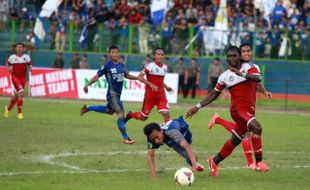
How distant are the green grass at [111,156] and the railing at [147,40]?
10.6 metres

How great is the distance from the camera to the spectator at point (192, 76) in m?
38.1

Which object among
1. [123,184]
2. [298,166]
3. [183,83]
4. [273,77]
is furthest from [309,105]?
[123,184]

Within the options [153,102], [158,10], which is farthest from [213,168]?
[158,10]

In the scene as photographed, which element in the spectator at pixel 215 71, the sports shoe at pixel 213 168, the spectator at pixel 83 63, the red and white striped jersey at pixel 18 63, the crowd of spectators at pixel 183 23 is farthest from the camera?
the spectator at pixel 83 63

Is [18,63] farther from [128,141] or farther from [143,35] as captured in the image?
[143,35]

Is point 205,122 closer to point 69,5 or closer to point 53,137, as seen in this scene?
point 53,137

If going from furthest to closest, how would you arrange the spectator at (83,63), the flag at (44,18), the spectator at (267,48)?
1. the flag at (44,18)
2. the spectator at (83,63)
3. the spectator at (267,48)

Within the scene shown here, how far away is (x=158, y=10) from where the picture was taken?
133ft

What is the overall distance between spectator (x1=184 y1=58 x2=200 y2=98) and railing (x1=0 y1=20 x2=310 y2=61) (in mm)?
1704

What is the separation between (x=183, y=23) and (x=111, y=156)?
2338cm

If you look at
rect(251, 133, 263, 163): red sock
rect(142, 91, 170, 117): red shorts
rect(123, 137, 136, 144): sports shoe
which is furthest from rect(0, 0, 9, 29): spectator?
rect(251, 133, 263, 163): red sock

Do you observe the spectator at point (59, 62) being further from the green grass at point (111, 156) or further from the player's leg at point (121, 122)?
the player's leg at point (121, 122)

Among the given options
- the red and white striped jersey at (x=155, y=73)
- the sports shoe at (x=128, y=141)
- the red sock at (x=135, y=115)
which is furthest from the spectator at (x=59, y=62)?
the sports shoe at (x=128, y=141)

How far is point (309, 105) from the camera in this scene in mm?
35344
